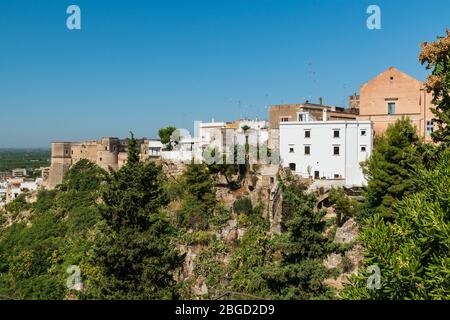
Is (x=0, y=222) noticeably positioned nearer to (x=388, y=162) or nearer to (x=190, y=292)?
(x=190, y=292)

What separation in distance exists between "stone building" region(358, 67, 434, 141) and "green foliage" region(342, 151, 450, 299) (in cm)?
2216

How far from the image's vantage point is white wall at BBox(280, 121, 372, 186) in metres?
29.1

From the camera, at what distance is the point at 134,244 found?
1510cm

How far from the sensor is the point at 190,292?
2298cm

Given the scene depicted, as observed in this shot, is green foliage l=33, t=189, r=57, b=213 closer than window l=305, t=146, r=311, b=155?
No

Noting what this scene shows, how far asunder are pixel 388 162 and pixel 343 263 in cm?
493

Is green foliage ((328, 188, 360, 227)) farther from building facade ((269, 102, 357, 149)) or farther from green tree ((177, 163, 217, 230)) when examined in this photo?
building facade ((269, 102, 357, 149))

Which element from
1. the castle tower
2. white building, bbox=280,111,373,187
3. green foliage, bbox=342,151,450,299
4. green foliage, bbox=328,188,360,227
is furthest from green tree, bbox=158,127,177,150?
green foliage, bbox=342,151,450,299

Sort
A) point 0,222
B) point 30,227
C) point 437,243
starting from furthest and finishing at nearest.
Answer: point 0,222, point 30,227, point 437,243

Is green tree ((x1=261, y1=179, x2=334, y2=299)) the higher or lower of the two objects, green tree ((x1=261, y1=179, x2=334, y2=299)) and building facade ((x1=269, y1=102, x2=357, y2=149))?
the lower

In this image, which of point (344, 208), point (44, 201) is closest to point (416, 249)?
point (344, 208)

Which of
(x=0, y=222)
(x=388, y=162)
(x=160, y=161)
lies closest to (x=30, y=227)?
(x=0, y=222)

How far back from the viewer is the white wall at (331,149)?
29.1m

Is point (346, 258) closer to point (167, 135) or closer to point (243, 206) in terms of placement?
point (243, 206)
